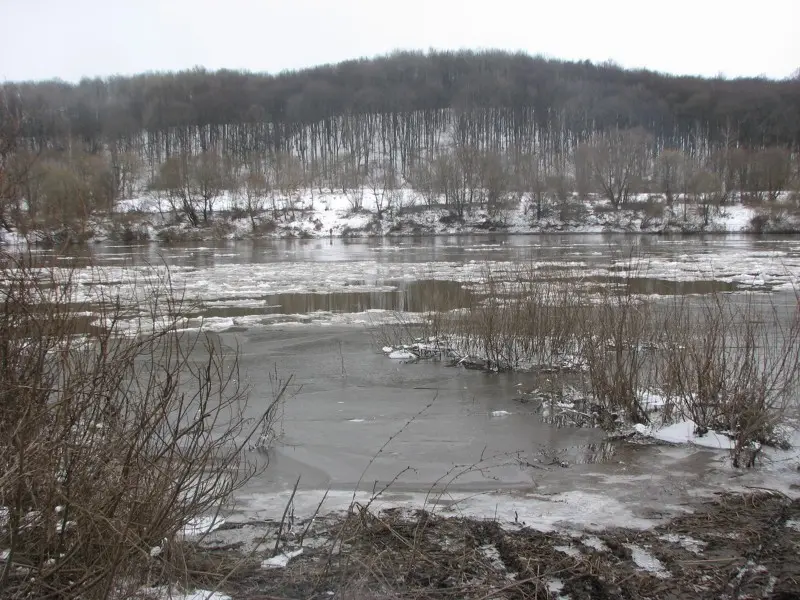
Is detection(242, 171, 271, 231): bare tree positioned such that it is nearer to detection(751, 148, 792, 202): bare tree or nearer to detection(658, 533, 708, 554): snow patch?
detection(751, 148, 792, 202): bare tree

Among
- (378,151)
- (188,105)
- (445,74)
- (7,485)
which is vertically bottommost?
(7,485)

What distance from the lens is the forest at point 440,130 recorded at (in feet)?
196

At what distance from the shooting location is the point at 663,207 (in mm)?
55344

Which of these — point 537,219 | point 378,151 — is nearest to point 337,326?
point 537,219

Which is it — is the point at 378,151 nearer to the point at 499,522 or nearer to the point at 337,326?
the point at 337,326

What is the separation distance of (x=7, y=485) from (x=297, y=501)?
2.51m

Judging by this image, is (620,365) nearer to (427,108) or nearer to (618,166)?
(618,166)

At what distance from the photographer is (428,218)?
5925 cm

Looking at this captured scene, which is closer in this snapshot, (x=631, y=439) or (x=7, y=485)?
(x=7, y=485)

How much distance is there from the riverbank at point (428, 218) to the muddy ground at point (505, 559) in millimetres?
48002

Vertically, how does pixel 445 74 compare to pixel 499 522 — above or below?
above

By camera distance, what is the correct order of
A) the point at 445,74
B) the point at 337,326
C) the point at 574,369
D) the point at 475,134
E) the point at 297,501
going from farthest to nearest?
the point at 445,74 < the point at 475,134 < the point at 337,326 < the point at 574,369 < the point at 297,501

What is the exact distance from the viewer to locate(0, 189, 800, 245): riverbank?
51.0m

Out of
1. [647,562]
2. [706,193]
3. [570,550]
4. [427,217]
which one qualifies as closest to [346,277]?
[570,550]
